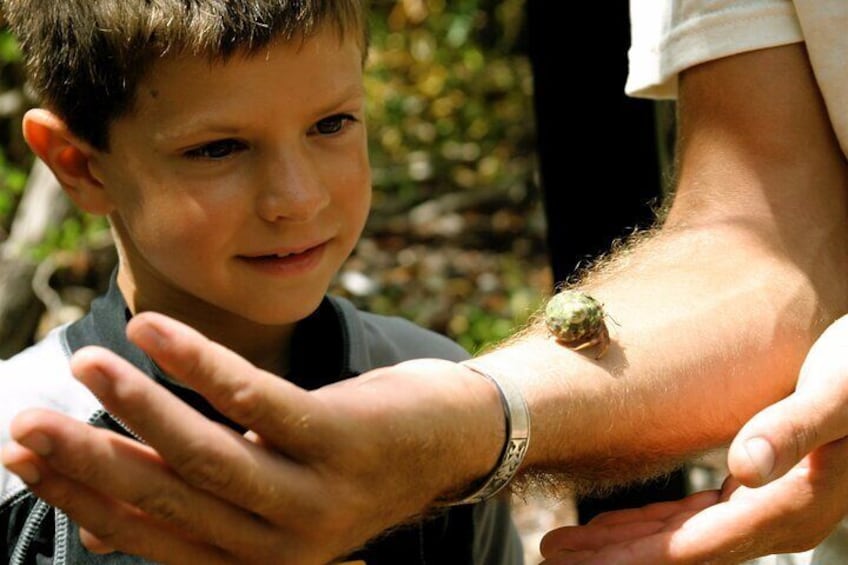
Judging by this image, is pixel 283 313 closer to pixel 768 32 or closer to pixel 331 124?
pixel 331 124

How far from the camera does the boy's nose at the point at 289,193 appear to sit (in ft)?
6.84

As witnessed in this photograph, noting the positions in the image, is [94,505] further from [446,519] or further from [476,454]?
[446,519]

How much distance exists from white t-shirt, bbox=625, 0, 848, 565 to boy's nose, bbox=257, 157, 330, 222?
79 centimetres

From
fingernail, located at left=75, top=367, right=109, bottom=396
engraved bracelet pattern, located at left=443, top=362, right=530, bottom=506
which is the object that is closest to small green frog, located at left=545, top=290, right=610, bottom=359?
engraved bracelet pattern, located at left=443, top=362, right=530, bottom=506

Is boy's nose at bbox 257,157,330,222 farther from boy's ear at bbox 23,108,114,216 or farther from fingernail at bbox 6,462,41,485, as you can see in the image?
fingernail at bbox 6,462,41,485

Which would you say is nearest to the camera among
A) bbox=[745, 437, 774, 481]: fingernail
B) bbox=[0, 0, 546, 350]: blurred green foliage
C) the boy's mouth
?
bbox=[745, 437, 774, 481]: fingernail

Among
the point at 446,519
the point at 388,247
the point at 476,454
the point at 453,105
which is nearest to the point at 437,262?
the point at 388,247

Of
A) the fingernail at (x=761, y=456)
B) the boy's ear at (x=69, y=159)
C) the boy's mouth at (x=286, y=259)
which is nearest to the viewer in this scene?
the fingernail at (x=761, y=456)

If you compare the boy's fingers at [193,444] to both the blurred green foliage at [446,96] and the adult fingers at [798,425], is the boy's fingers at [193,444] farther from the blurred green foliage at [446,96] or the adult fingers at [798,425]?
the blurred green foliage at [446,96]

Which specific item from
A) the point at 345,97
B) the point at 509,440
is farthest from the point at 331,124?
the point at 509,440

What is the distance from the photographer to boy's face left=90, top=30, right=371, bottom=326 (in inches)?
82.1

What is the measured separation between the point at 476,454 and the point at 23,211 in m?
3.98

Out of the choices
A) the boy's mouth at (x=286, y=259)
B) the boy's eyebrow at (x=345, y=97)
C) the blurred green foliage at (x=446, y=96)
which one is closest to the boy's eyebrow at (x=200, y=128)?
the boy's eyebrow at (x=345, y=97)

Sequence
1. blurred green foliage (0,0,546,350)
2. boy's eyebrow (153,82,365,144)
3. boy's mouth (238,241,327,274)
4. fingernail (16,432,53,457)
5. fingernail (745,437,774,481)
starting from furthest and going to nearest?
blurred green foliage (0,0,546,350) < boy's mouth (238,241,327,274) < boy's eyebrow (153,82,365,144) < fingernail (745,437,774,481) < fingernail (16,432,53,457)
